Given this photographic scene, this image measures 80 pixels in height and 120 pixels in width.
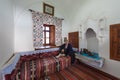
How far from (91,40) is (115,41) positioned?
1.11 metres

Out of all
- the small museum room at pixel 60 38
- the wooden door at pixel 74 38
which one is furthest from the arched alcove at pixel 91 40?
the wooden door at pixel 74 38

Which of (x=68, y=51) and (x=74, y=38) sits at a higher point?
(x=74, y=38)

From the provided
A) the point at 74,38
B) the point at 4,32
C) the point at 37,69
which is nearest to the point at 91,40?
the point at 74,38

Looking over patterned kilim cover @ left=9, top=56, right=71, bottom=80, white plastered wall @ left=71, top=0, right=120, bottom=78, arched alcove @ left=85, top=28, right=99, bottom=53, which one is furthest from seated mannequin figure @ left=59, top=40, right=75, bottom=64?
white plastered wall @ left=71, top=0, right=120, bottom=78

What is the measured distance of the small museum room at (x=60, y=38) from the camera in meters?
2.08

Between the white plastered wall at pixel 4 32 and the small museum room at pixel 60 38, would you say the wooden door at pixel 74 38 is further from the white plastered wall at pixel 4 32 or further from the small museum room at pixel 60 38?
the white plastered wall at pixel 4 32

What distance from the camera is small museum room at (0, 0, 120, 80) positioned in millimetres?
2084

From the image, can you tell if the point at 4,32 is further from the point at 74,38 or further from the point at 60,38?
the point at 74,38

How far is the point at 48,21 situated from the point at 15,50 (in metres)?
1.76

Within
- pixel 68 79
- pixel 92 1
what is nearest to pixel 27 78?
pixel 68 79

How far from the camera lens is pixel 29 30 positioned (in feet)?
9.43

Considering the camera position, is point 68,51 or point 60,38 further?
point 60,38

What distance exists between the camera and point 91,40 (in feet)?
10.6

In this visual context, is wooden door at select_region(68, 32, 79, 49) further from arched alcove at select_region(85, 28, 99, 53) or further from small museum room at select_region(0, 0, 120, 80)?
arched alcove at select_region(85, 28, 99, 53)
